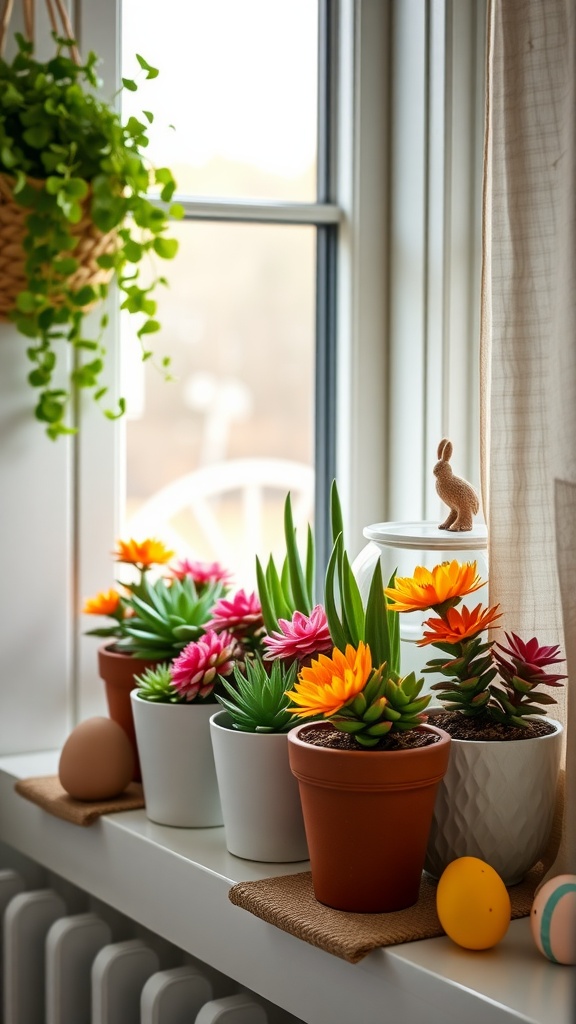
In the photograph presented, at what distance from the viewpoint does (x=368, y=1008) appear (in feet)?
2.66

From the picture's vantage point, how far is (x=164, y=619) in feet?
3.96

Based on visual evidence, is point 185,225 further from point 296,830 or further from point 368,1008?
point 368,1008

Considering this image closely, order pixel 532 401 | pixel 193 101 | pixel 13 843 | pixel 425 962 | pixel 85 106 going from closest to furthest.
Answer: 1. pixel 425 962
2. pixel 532 401
3. pixel 85 106
4. pixel 13 843
5. pixel 193 101

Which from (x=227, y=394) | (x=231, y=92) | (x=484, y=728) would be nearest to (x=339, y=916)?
(x=484, y=728)

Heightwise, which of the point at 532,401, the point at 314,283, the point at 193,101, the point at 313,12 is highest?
the point at 313,12

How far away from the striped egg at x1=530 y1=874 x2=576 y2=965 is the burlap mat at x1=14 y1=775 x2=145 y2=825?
0.50m

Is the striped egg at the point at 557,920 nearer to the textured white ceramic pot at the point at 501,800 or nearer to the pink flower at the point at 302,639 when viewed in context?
the textured white ceramic pot at the point at 501,800

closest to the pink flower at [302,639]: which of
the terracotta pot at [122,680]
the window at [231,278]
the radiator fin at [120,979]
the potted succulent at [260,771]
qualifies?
the potted succulent at [260,771]

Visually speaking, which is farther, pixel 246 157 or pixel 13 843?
pixel 246 157

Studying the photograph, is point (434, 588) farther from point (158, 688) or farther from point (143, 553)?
point (143, 553)

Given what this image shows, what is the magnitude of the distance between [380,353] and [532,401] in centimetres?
52

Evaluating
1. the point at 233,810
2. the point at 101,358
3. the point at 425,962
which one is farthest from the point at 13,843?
the point at 425,962

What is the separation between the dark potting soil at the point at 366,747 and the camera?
854 millimetres

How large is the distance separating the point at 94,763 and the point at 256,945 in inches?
12.0
